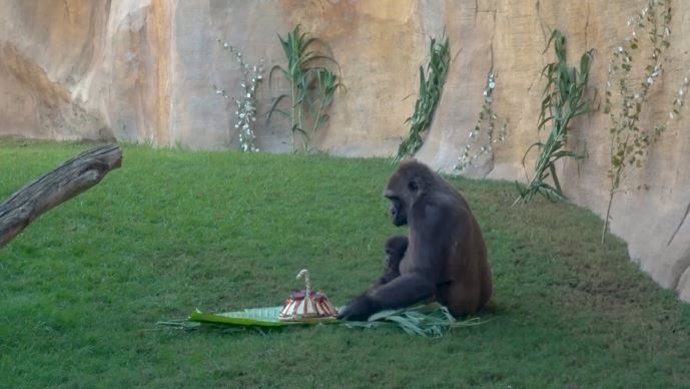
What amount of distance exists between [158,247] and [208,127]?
4989 mm

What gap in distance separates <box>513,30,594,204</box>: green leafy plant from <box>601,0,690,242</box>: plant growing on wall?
543mm

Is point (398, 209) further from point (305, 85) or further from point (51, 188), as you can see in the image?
point (305, 85)

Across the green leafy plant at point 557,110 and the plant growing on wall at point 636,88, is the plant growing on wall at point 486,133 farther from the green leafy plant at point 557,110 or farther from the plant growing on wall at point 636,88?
the plant growing on wall at point 636,88

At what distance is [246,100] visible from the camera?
1278 centimetres

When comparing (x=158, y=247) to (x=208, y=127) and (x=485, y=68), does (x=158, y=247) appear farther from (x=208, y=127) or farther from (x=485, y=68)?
(x=208, y=127)

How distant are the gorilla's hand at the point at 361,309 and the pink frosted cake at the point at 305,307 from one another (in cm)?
15

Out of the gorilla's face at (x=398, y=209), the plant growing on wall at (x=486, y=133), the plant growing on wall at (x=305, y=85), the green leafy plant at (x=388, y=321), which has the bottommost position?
the green leafy plant at (x=388, y=321)

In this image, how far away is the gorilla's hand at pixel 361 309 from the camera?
6.43m

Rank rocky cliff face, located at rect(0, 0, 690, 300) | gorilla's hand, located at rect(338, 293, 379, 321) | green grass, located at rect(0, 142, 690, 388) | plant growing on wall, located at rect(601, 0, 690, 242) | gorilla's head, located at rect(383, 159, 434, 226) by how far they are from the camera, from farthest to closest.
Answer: rocky cliff face, located at rect(0, 0, 690, 300), plant growing on wall, located at rect(601, 0, 690, 242), gorilla's head, located at rect(383, 159, 434, 226), gorilla's hand, located at rect(338, 293, 379, 321), green grass, located at rect(0, 142, 690, 388)

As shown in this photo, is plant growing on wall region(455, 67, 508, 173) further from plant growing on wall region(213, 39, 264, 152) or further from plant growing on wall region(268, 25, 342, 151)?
plant growing on wall region(213, 39, 264, 152)

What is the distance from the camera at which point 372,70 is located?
40.2ft

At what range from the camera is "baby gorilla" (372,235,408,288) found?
695cm

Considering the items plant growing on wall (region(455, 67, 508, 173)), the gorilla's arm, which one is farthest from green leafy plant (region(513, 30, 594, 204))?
the gorilla's arm

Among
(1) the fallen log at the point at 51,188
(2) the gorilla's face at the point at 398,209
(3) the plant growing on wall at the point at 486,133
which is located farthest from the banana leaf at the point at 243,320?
(3) the plant growing on wall at the point at 486,133
